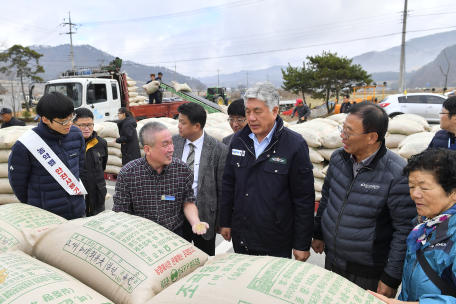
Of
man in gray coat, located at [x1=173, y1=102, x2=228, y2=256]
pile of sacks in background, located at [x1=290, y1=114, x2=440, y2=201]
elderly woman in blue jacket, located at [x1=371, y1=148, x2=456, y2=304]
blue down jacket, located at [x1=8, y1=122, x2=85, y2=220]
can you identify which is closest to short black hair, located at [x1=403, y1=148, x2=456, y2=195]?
elderly woman in blue jacket, located at [x1=371, y1=148, x2=456, y2=304]

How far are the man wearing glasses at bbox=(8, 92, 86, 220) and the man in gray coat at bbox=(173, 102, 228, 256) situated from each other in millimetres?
804

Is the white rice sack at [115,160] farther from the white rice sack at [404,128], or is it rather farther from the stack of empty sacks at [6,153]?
the white rice sack at [404,128]

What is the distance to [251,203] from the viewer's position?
1.89 meters

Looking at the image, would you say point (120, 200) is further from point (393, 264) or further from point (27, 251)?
point (393, 264)

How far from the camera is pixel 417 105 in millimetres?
11016

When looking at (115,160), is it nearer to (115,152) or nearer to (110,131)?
(115,152)

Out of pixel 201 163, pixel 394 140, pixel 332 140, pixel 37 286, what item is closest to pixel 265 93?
pixel 201 163

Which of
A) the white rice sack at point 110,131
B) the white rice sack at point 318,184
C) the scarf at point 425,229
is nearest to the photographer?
the scarf at point 425,229

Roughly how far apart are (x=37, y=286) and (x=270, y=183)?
127 cm

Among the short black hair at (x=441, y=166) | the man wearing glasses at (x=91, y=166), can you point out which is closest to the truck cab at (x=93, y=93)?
the man wearing glasses at (x=91, y=166)

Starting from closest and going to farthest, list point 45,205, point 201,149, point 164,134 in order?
1. point 164,134
2. point 45,205
3. point 201,149

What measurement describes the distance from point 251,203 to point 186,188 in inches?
17.5

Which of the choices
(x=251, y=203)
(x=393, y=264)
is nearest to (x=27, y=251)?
(x=251, y=203)

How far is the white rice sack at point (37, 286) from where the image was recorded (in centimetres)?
116
